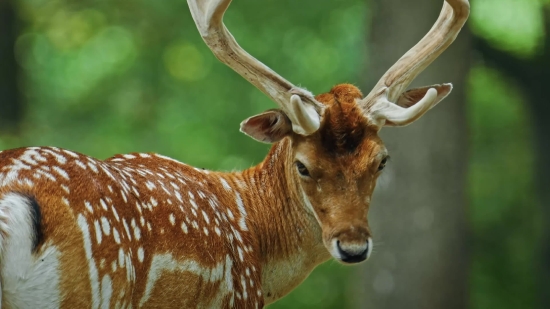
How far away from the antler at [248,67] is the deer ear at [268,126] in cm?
9

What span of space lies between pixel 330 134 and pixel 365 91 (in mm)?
6671

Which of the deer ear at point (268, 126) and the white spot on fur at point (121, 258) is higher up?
the deer ear at point (268, 126)

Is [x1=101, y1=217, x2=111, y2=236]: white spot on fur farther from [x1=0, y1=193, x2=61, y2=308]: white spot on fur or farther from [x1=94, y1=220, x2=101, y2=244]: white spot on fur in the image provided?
[x1=0, y1=193, x2=61, y2=308]: white spot on fur

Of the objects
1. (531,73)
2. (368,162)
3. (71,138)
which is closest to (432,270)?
(531,73)

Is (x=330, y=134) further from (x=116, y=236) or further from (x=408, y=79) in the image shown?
(x=116, y=236)

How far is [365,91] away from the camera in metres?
12.3

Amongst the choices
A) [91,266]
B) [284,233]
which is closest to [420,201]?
[284,233]

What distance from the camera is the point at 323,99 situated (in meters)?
6.13

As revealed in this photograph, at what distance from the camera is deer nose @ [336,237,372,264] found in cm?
548

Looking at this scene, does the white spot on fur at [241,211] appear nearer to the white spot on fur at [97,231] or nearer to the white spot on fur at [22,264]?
the white spot on fur at [97,231]

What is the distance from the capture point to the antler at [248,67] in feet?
18.9

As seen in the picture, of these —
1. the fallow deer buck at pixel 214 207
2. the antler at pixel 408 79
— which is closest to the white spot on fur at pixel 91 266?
the fallow deer buck at pixel 214 207

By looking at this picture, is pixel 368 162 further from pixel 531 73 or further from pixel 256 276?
pixel 531 73

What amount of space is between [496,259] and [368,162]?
15.6 metres
